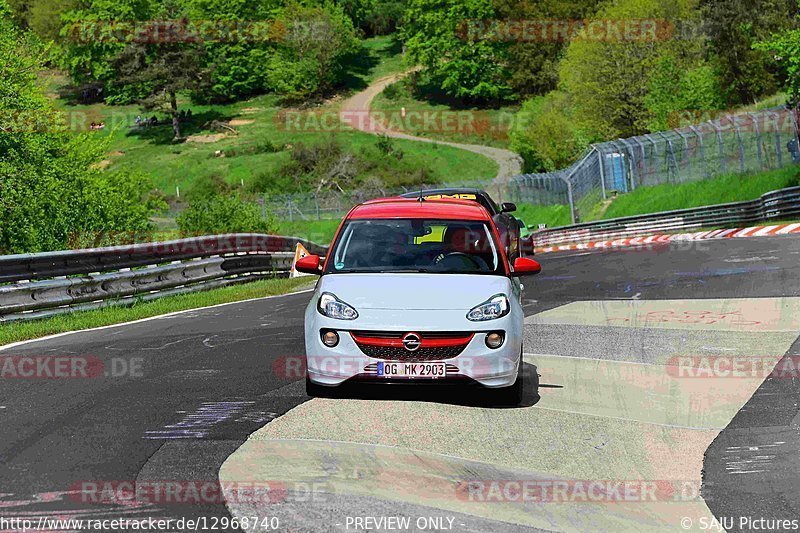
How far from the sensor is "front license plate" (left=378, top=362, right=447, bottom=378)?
8602mm

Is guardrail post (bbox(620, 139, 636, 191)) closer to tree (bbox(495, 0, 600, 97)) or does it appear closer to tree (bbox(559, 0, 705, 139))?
tree (bbox(559, 0, 705, 139))

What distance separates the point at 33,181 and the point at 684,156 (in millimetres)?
28110

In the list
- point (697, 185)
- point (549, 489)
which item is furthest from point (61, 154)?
point (549, 489)

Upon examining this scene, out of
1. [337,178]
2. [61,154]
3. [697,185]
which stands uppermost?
[61,154]

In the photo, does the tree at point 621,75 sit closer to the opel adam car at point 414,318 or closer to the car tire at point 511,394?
the opel adam car at point 414,318

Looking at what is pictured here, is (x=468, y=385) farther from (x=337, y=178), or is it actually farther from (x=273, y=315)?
(x=337, y=178)

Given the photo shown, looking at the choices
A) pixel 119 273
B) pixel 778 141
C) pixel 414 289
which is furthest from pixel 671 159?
pixel 414 289

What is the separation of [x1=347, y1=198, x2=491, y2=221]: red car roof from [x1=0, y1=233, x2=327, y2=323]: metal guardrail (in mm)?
8051

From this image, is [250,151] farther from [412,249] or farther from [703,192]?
[412,249]

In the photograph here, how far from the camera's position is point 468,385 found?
28.7 feet

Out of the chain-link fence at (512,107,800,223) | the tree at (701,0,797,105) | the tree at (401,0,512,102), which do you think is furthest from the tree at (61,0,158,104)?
the chain-link fence at (512,107,800,223)

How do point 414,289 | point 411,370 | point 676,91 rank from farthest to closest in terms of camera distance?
point 676,91
point 414,289
point 411,370

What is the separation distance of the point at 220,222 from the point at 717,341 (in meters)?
25.6

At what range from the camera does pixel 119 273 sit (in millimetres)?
19516
